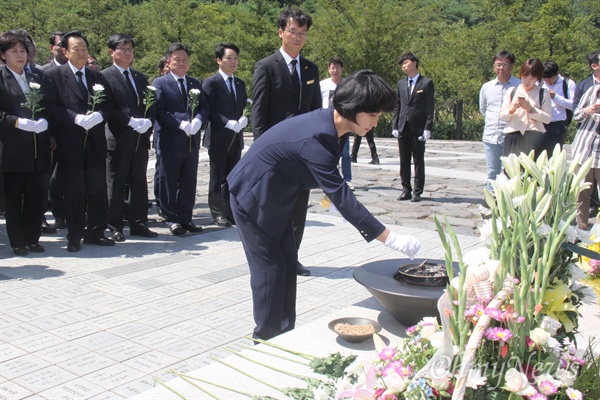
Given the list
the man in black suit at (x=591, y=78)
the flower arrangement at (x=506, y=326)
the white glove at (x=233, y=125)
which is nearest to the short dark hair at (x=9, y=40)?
the white glove at (x=233, y=125)

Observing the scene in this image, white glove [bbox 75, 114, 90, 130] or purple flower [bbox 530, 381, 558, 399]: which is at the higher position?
white glove [bbox 75, 114, 90, 130]

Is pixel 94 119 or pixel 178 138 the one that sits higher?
pixel 94 119

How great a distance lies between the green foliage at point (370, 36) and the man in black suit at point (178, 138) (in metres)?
16.1

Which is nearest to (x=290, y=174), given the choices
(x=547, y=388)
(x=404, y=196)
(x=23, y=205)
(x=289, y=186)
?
(x=289, y=186)

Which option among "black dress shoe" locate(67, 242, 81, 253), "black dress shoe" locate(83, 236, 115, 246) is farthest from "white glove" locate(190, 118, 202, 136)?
"black dress shoe" locate(67, 242, 81, 253)

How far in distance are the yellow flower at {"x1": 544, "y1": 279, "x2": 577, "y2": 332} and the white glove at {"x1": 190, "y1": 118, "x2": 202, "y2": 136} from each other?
18.1 feet

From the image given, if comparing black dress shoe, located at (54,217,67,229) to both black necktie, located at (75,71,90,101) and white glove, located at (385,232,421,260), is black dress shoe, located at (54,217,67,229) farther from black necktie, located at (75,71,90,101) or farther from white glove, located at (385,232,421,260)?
white glove, located at (385,232,421,260)

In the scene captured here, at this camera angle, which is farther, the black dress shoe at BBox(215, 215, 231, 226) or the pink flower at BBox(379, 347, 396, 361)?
the black dress shoe at BBox(215, 215, 231, 226)

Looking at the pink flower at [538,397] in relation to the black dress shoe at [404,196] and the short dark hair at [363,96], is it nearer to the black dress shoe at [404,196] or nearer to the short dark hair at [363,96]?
the short dark hair at [363,96]

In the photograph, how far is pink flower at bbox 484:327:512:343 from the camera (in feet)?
5.13

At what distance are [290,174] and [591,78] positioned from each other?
5389 mm

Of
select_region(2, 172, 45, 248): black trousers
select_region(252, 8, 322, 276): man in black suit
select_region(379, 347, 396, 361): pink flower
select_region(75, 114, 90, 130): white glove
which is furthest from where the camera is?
select_region(75, 114, 90, 130): white glove

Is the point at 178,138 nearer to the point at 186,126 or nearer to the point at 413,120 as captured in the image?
the point at 186,126

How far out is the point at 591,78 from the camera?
710 centimetres
